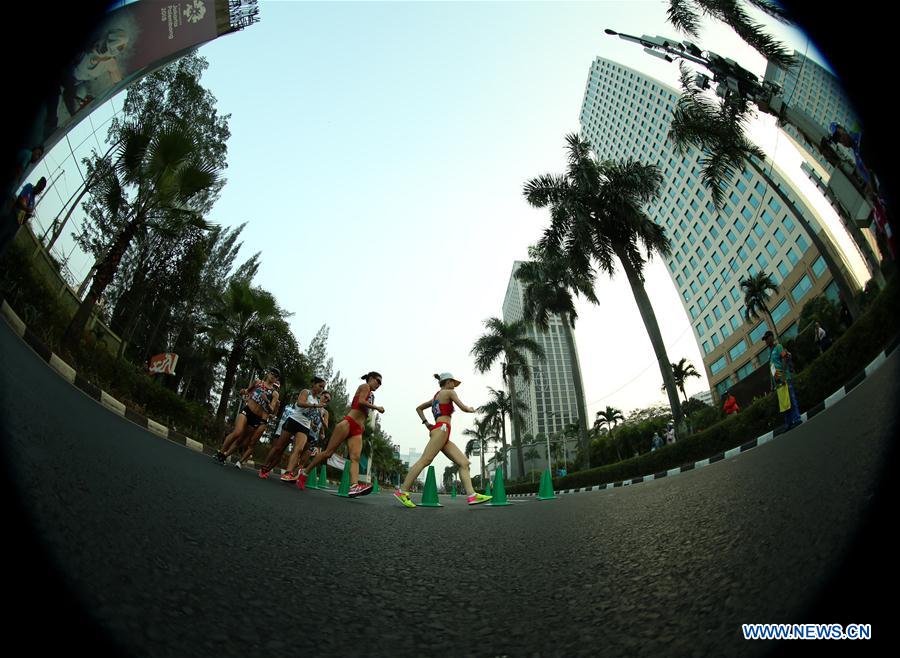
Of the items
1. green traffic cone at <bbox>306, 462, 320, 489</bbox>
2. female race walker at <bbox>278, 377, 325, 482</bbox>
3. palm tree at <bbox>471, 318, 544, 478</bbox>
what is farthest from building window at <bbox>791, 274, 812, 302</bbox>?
palm tree at <bbox>471, 318, 544, 478</bbox>

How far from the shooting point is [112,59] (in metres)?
1.09

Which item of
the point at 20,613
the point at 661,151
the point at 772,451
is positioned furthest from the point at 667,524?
the point at 20,613

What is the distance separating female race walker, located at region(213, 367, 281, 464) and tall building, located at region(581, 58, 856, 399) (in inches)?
262

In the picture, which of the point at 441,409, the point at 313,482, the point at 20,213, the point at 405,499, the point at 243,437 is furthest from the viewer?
the point at 313,482

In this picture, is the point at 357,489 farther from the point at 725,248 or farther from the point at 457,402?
the point at 725,248

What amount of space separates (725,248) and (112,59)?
1.84 m

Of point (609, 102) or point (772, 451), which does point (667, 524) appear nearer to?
point (772, 451)

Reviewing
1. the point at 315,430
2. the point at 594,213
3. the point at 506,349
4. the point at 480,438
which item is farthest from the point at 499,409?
the point at 315,430

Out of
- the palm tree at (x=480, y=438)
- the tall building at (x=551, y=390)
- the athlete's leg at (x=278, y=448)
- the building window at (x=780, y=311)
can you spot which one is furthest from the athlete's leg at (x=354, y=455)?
the tall building at (x=551, y=390)

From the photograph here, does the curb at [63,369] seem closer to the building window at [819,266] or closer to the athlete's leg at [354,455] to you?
the building window at [819,266]

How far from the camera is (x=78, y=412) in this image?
1127 mm

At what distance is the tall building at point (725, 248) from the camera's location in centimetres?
117

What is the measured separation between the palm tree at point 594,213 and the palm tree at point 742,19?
552 inches

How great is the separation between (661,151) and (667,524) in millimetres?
1646
